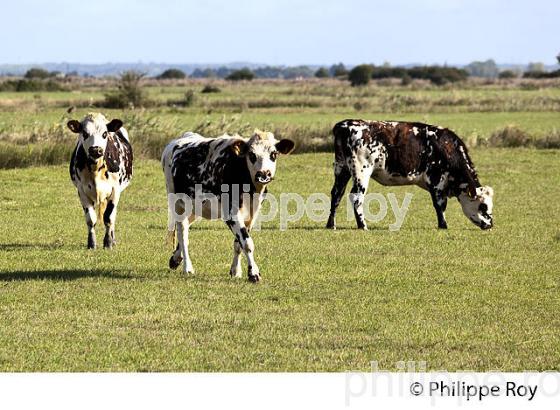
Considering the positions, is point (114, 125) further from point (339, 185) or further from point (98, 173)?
point (339, 185)

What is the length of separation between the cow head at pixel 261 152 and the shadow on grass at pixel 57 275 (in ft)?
7.53

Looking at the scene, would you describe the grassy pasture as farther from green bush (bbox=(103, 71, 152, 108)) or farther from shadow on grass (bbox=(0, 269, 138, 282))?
green bush (bbox=(103, 71, 152, 108))

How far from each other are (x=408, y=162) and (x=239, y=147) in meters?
7.54

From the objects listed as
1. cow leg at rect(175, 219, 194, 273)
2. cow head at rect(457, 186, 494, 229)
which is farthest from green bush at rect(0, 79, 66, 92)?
cow leg at rect(175, 219, 194, 273)

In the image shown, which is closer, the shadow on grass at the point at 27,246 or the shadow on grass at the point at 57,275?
the shadow on grass at the point at 57,275

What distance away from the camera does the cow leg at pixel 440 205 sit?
20.9m

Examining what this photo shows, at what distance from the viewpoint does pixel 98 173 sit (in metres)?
17.3

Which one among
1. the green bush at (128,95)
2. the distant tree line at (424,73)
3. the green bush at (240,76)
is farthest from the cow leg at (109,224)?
the green bush at (240,76)

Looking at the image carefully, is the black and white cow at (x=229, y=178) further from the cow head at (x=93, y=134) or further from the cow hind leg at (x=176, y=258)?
the cow head at (x=93, y=134)

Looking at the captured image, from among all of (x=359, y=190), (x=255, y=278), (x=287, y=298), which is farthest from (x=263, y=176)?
(x=359, y=190)

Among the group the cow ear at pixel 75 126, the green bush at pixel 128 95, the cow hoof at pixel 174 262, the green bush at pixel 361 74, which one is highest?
the cow ear at pixel 75 126

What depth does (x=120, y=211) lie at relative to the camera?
2270cm

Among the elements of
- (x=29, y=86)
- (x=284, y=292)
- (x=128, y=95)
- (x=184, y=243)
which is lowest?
(x=29, y=86)

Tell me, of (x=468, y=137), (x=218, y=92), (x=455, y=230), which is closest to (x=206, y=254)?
(x=455, y=230)
